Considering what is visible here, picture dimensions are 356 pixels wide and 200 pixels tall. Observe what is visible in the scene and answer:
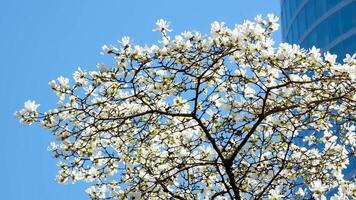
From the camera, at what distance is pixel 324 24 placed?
62.5m

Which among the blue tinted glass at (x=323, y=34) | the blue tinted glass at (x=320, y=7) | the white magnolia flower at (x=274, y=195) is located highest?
the blue tinted glass at (x=320, y=7)

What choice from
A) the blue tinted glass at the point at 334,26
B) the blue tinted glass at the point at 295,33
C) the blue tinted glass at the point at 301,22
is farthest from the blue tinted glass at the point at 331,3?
the blue tinted glass at the point at 295,33

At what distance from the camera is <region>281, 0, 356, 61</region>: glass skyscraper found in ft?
195

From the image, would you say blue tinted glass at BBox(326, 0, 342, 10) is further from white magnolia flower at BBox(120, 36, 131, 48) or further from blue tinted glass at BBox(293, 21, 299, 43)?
white magnolia flower at BBox(120, 36, 131, 48)

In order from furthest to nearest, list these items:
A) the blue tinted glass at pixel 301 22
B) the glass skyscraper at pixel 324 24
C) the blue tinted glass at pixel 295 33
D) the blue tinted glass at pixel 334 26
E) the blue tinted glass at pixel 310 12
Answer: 1. the blue tinted glass at pixel 295 33
2. the blue tinted glass at pixel 301 22
3. the blue tinted glass at pixel 310 12
4. the blue tinted glass at pixel 334 26
5. the glass skyscraper at pixel 324 24

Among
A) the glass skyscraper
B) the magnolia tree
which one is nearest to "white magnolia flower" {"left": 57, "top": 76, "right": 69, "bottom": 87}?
the magnolia tree

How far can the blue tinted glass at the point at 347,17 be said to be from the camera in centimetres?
5950

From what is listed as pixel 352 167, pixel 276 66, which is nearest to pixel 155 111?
pixel 276 66

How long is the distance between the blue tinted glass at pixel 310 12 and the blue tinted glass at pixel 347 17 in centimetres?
420

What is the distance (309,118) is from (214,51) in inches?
65.9

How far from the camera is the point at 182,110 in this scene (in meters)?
11.2

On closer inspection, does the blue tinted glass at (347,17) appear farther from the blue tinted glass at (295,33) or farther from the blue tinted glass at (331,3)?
the blue tinted glass at (295,33)

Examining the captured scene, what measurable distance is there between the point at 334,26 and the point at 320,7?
99.5 inches

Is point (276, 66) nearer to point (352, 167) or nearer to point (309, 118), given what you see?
point (309, 118)
